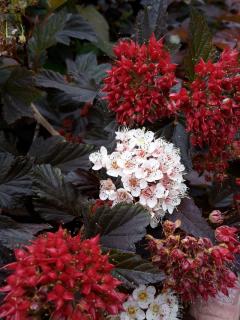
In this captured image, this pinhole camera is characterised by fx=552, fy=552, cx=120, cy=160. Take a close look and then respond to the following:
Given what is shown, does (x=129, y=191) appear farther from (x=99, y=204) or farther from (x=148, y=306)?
(x=148, y=306)

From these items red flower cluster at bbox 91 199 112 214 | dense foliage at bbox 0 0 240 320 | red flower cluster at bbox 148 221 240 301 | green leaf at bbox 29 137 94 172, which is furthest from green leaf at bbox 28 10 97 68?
red flower cluster at bbox 148 221 240 301

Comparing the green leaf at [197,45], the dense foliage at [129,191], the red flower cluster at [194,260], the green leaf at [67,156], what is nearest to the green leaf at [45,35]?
the dense foliage at [129,191]

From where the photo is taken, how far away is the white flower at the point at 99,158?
3.78ft

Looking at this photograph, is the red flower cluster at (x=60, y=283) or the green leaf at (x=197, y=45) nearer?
the red flower cluster at (x=60, y=283)

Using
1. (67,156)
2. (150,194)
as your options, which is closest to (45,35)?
(67,156)

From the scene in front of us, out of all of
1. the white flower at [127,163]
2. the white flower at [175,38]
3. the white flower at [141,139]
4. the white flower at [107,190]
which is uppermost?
the white flower at [141,139]

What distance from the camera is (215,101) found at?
1.12 meters

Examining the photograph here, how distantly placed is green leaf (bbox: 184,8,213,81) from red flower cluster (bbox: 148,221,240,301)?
38 cm

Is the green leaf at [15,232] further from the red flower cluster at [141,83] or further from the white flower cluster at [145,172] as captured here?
the red flower cluster at [141,83]

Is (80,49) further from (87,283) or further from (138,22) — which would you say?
(87,283)

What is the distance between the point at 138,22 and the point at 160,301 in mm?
652

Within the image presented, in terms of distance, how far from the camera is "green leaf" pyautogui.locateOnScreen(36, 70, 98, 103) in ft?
4.52

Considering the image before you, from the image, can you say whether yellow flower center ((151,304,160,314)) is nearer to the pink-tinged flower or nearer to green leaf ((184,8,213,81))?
the pink-tinged flower

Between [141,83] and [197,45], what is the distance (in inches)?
7.1
